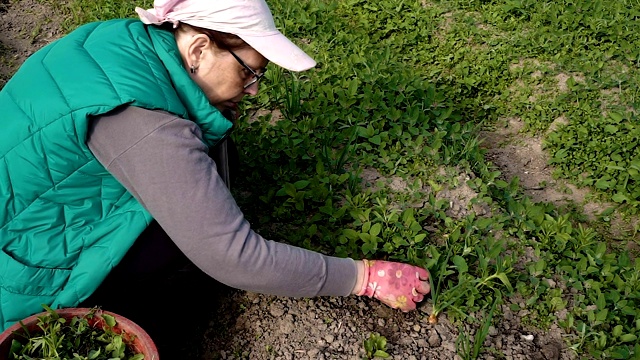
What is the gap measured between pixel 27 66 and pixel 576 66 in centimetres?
324

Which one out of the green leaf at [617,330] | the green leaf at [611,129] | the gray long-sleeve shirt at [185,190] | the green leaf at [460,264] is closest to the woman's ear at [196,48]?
the gray long-sleeve shirt at [185,190]

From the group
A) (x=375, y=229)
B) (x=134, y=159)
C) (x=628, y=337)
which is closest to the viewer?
(x=134, y=159)

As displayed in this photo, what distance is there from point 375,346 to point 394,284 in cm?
28

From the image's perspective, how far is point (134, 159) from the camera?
5.82 ft

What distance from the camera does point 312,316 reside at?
2537mm

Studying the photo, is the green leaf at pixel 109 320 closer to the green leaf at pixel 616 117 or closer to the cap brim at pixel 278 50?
the cap brim at pixel 278 50

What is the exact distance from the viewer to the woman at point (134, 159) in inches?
70.8

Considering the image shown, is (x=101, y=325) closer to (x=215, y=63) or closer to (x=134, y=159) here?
(x=134, y=159)

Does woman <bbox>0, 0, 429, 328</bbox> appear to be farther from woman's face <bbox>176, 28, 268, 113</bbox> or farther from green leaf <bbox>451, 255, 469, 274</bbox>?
green leaf <bbox>451, 255, 469, 274</bbox>

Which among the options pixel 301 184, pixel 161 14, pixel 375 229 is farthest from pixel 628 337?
pixel 161 14

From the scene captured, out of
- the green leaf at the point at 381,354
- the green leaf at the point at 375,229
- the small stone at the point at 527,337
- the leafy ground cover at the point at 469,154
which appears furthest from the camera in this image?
the green leaf at the point at 375,229

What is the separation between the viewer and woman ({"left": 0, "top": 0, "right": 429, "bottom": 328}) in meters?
1.80

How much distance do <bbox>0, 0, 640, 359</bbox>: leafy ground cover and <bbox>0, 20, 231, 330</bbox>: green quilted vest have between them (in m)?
0.71

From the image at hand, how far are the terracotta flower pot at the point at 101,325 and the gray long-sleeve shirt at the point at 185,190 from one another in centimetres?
27
